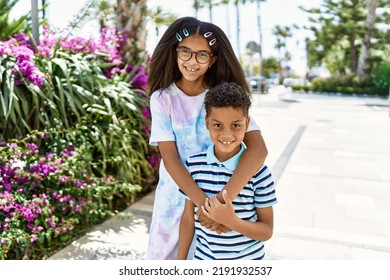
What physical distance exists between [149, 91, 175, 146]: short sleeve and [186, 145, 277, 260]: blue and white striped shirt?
0.11 meters

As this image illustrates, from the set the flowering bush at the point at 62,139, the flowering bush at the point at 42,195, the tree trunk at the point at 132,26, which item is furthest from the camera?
the tree trunk at the point at 132,26

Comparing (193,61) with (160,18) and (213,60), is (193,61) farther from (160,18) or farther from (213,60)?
(160,18)

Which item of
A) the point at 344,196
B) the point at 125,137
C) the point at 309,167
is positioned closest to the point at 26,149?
the point at 125,137

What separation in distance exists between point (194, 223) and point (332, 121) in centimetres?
864

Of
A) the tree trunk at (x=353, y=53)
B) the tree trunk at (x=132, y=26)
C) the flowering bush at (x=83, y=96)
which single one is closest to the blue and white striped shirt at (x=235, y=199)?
the flowering bush at (x=83, y=96)

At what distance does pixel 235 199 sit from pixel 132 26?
116 inches

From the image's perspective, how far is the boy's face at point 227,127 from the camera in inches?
45.3

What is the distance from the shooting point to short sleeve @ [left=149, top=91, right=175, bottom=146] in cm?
131

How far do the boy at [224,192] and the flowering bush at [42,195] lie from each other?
130cm

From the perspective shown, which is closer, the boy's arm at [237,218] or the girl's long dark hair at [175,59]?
the boy's arm at [237,218]

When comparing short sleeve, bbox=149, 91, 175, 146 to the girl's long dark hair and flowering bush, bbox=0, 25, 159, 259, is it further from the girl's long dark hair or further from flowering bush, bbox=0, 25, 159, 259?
flowering bush, bbox=0, 25, 159, 259

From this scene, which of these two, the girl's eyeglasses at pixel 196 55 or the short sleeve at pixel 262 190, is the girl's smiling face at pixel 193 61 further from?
the short sleeve at pixel 262 190

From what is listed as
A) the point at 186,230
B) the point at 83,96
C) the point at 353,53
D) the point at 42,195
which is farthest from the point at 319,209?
the point at 353,53

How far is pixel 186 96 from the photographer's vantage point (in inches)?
52.8
